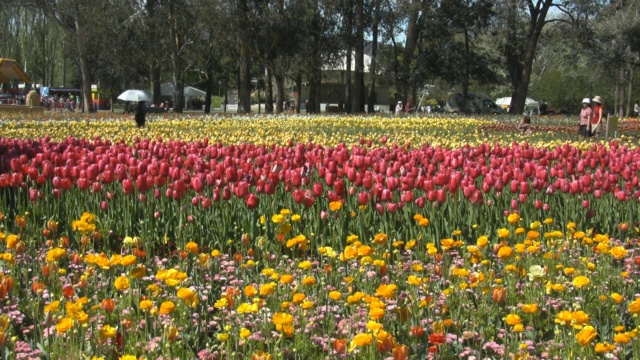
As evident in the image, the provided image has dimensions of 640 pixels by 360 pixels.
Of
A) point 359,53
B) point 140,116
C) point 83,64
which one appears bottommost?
point 140,116

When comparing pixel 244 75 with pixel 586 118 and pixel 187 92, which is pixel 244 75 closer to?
pixel 586 118

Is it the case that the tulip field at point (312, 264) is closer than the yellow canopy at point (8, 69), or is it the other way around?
the tulip field at point (312, 264)

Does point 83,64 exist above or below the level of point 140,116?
above

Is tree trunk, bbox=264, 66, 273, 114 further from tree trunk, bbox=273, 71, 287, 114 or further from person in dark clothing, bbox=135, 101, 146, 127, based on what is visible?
person in dark clothing, bbox=135, 101, 146, 127

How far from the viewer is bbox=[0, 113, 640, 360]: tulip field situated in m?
3.23

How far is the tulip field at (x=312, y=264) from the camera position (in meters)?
3.23

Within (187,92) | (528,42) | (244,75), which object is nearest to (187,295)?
(244,75)

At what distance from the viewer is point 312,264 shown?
458cm

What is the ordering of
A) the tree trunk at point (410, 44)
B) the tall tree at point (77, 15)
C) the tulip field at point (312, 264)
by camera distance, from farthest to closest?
the tall tree at point (77, 15)
the tree trunk at point (410, 44)
the tulip field at point (312, 264)

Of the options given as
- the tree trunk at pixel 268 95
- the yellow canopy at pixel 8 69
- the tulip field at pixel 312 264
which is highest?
the yellow canopy at pixel 8 69

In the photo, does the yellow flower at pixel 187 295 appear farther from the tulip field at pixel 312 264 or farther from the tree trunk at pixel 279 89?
the tree trunk at pixel 279 89

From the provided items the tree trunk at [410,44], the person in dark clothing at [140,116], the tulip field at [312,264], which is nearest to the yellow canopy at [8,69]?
the tree trunk at [410,44]

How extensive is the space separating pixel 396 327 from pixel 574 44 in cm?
3698

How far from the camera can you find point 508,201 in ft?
20.7
